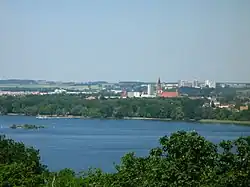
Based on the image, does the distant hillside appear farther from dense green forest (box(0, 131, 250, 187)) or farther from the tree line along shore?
dense green forest (box(0, 131, 250, 187))

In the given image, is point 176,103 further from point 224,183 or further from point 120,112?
point 224,183

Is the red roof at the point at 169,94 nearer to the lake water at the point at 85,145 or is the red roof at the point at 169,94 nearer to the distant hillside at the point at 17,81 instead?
the lake water at the point at 85,145

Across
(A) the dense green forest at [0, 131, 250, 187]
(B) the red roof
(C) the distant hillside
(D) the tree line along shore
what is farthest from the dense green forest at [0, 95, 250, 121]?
(C) the distant hillside

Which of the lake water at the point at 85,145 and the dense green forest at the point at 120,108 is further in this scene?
the dense green forest at the point at 120,108

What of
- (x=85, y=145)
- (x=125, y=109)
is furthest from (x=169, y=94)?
(x=85, y=145)

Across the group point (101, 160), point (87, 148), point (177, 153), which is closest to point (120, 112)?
point (87, 148)

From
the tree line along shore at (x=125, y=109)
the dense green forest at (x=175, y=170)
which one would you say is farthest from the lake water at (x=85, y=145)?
the tree line along shore at (x=125, y=109)

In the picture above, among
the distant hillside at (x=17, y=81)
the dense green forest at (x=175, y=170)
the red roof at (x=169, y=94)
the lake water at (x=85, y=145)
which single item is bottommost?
the lake water at (x=85, y=145)

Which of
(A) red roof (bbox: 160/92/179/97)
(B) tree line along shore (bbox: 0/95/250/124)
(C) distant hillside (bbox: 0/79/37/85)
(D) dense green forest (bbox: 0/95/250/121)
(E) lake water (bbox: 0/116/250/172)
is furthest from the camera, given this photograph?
(C) distant hillside (bbox: 0/79/37/85)
